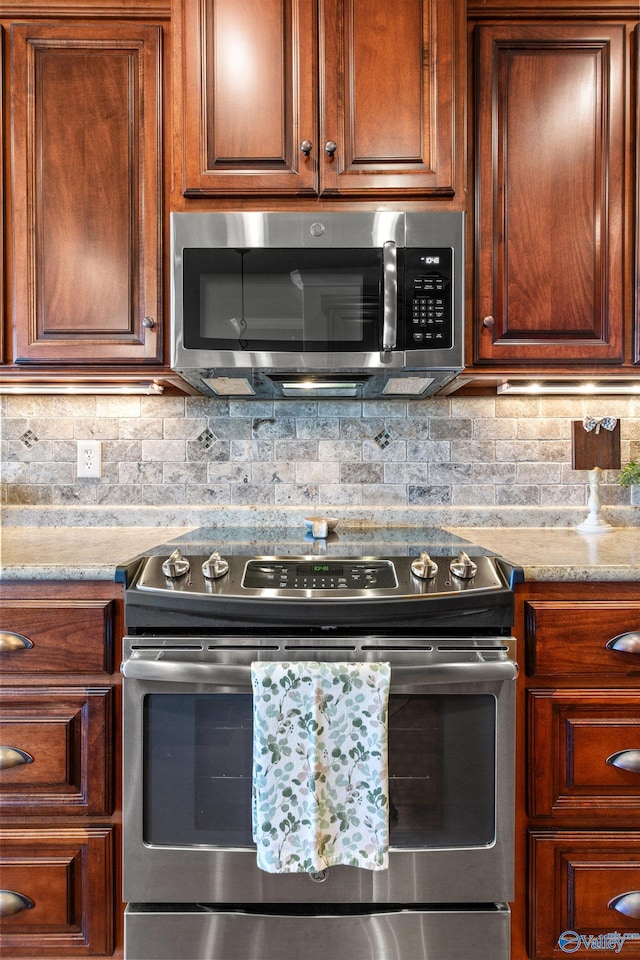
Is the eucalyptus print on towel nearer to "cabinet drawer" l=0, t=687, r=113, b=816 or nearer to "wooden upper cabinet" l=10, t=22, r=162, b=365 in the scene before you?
"cabinet drawer" l=0, t=687, r=113, b=816

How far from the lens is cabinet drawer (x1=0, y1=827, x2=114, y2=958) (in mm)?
1281

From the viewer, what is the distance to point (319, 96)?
57.9 inches

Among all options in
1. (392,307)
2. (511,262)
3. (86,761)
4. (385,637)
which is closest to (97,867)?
(86,761)

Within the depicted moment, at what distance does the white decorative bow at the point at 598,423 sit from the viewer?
1.87 meters

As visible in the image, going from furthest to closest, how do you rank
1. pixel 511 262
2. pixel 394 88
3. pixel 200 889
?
1. pixel 511 262
2. pixel 394 88
3. pixel 200 889

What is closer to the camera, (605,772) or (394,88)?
(605,772)

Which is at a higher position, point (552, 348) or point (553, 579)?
point (552, 348)

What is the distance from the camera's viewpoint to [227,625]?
1235 mm

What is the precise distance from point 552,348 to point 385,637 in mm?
916

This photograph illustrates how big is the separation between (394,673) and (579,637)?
43cm

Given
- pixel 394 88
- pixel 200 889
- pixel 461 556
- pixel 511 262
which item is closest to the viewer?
pixel 200 889

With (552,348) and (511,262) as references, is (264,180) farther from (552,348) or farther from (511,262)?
(552,348)

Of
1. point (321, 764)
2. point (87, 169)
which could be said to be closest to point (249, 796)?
point (321, 764)

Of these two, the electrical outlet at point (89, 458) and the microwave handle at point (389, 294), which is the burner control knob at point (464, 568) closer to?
the microwave handle at point (389, 294)
